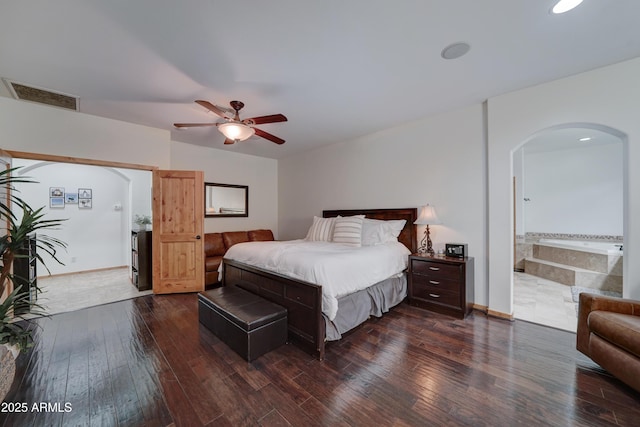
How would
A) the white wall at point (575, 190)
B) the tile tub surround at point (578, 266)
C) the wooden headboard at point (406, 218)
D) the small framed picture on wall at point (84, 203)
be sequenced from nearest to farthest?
1. the wooden headboard at point (406, 218)
2. the tile tub surround at point (578, 266)
3. the white wall at point (575, 190)
4. the small framed picture on wall at point (84, 203)

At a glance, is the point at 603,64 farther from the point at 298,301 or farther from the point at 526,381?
the point at 298,301

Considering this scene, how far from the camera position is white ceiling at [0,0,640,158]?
1.71m

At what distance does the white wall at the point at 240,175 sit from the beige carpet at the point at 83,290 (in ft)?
5.78

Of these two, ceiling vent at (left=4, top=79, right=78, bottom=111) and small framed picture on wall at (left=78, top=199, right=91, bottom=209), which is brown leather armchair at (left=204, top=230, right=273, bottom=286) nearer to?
ceiling vent at (left=4, top=79, right=78, bottom=111)

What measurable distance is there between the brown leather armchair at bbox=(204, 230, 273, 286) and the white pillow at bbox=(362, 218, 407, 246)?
2.74 metres

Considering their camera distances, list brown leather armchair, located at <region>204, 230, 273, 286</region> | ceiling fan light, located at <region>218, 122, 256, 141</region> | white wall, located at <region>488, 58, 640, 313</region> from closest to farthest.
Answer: white wall, located at <region>488, 58, 640, 313</region>, ceiling fan light, located at <region>218, 122, 256, 141</region>, brown leather armchair, located at <region>204, 230, 273, 286</region>

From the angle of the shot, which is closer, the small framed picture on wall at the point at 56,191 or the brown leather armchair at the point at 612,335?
the brown leather armchair at the point at 612,335

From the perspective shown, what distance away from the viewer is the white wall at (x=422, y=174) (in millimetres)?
3229

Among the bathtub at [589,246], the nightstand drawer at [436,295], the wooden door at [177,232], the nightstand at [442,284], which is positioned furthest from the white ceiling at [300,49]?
the bathtub at [589,246]

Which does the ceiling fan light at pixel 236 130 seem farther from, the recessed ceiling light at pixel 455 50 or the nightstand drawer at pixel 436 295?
the nightstand drawer at pixel 436 295

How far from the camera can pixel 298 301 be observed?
7.66 feet

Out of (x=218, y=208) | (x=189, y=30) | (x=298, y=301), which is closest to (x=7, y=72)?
(x=189, y=30)

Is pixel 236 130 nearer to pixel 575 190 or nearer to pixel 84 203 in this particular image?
pixel 84 203

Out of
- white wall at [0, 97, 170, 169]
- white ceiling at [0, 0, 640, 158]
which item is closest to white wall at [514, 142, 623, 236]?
white ceiling at [0, 0, 640, 158]
